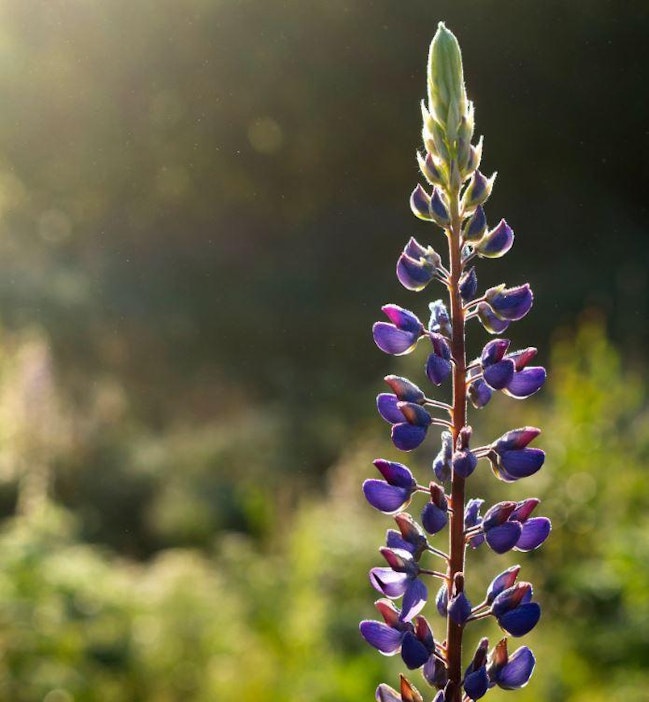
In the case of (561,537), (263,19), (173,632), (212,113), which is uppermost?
(263,19)

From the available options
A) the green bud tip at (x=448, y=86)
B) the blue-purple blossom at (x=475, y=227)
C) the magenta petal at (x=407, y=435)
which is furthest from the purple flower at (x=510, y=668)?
the green bud tip at (x=448, y=86)

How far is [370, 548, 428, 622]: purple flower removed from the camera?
3.55 ft

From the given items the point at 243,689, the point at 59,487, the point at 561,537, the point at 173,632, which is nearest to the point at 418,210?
the point at 243,689

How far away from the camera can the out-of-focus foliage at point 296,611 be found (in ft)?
11.8

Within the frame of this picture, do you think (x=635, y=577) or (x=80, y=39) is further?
(x=80, y=39)

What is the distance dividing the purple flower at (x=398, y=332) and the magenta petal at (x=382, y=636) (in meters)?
0.30

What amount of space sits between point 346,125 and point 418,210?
1553cm

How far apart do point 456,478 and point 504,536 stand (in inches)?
3.3

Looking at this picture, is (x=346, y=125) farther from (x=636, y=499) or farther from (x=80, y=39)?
(x=636, y=499)

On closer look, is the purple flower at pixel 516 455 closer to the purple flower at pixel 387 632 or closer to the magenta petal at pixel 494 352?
the magenta petal at pixel 494 352

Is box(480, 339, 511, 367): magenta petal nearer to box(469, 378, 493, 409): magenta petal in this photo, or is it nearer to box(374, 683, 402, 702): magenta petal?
box(469, 378, 493, 409): magenta petal

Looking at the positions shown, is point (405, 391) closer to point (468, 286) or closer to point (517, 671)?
point (468, 286)

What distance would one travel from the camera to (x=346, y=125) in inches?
642

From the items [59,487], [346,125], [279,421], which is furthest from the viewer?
[346,125]
